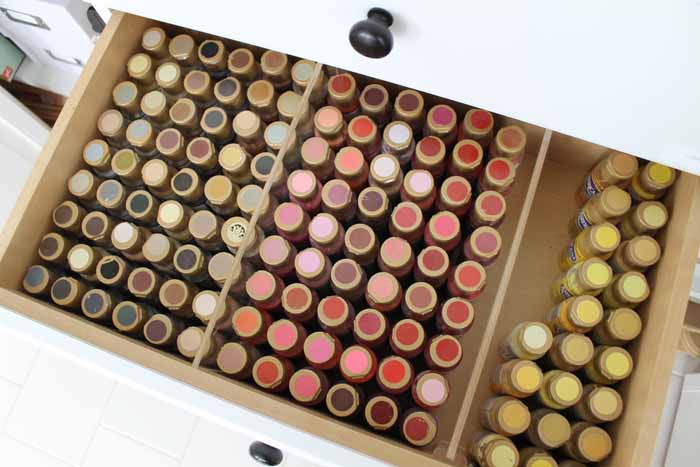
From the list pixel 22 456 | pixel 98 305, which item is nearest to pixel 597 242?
pixel 98 305

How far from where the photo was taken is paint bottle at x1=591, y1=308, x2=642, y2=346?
2.06 ft

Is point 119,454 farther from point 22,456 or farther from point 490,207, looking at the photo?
point 490,207

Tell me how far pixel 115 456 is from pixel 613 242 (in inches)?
26.2

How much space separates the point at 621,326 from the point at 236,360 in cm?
45

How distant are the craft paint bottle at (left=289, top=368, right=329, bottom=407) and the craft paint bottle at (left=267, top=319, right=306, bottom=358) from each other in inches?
1.1

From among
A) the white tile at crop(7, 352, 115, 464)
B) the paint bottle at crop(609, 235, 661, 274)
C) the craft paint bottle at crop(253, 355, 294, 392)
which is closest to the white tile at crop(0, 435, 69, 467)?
the white tile at crop(7, 352, 115, 464)

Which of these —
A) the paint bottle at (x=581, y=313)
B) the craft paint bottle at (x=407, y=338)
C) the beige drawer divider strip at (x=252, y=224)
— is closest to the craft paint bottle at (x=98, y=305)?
the beige drawer divider strip at (x=252, y=224)

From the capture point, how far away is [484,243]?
0.65 m

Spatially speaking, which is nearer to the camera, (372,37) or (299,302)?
(372,37)

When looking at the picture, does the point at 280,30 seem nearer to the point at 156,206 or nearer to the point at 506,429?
the point at 156,206

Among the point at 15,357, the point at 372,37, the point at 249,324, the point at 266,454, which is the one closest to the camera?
the point at 372,37

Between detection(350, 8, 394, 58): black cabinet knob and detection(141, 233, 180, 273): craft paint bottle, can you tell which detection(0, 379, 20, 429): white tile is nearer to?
detection(141, 233, 180, 273): craft paint bottle

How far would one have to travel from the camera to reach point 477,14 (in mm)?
426

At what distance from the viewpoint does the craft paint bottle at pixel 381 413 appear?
2.02 feet
